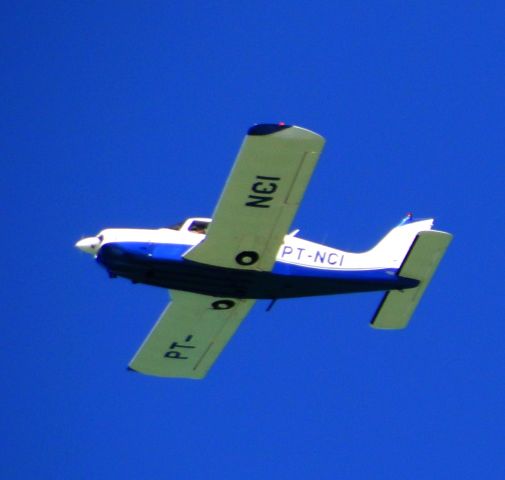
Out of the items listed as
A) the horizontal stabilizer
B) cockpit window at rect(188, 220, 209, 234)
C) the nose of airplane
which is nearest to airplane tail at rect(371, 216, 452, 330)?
the horizontal stabilizer

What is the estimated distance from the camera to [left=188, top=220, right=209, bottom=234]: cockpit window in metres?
26.6

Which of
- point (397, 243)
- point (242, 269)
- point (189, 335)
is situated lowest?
point (189, 335)

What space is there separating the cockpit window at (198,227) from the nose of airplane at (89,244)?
1594 mm

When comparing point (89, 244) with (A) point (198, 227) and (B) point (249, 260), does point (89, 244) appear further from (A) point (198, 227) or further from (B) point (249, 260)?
(B) point (249, 260)

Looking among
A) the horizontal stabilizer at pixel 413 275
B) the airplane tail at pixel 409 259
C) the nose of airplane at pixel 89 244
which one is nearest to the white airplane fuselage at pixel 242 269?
the nose of airplane at pixel 89 244

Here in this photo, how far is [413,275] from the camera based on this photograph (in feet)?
92.7

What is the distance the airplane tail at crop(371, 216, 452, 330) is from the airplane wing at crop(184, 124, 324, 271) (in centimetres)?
303

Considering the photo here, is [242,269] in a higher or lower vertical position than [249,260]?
lower

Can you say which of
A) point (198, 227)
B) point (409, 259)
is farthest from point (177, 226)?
point (409, 259)

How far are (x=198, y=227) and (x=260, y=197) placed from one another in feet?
6.26

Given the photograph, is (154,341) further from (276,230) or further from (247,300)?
(276,230)

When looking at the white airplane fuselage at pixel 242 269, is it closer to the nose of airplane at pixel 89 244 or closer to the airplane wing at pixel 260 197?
the nose of airplane at pixel 89 244

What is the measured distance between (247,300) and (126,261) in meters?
3.03

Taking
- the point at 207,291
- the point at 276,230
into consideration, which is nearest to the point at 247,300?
the point at 207,291
